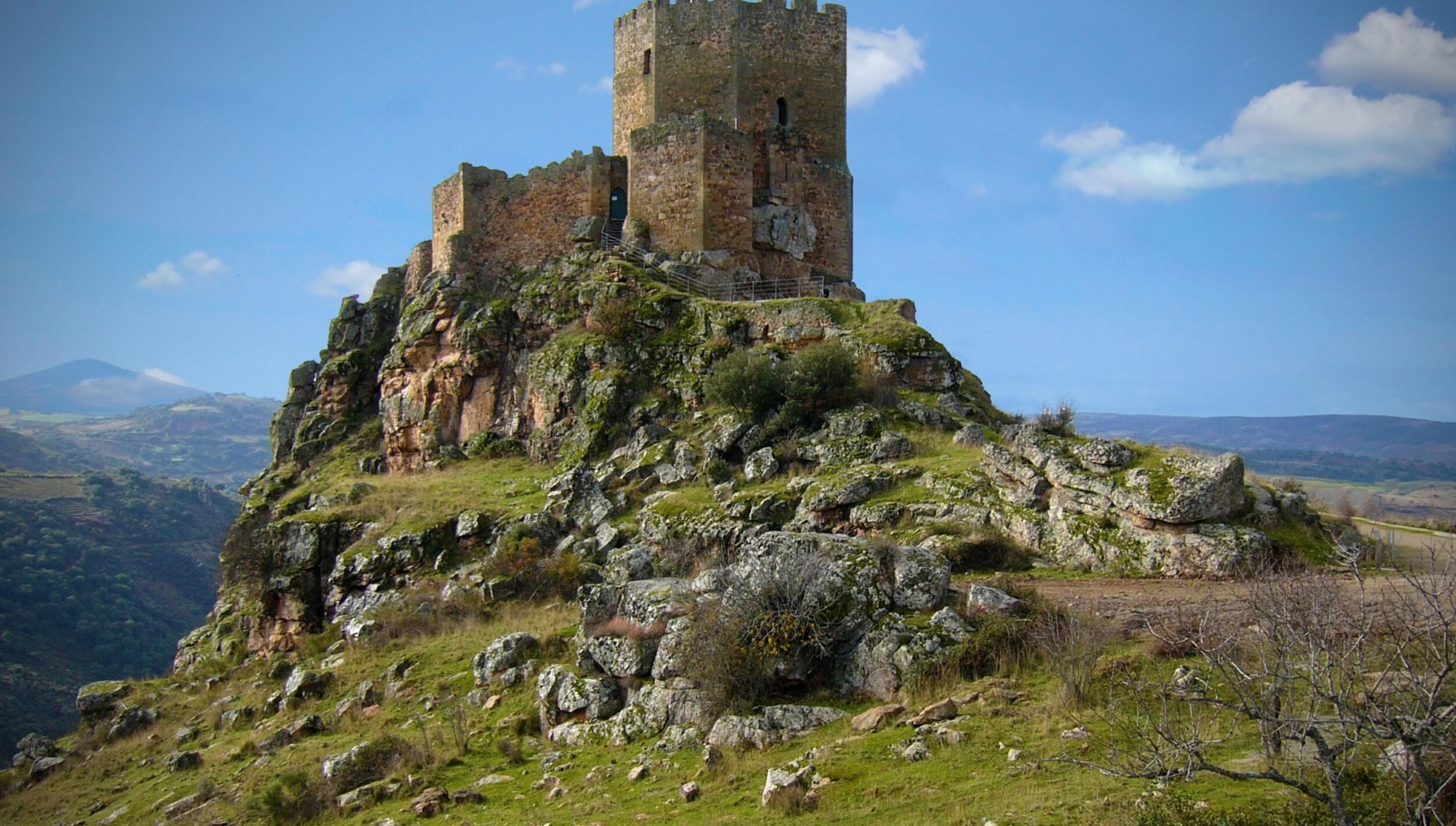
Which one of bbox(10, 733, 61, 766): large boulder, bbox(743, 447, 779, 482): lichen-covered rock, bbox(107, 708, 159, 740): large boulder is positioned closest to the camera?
bbox(107, 708, 159, 740): large boulder

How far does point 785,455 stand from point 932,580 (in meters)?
8.89

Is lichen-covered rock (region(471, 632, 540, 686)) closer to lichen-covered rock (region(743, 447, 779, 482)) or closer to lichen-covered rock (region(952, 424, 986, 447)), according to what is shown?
lichen-covered rock (region(743, 447, 779, 482))

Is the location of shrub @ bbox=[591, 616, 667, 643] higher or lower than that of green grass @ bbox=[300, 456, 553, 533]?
lower

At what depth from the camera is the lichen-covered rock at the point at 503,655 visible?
58.0ft

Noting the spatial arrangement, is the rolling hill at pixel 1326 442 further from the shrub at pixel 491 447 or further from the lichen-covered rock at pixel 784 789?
the lichen-covered rock at pixel 784 789

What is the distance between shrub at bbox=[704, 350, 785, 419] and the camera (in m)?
25.2

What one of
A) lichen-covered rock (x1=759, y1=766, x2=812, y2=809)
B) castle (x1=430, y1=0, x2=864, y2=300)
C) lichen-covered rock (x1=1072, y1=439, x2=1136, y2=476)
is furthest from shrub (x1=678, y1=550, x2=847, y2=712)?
castle (x1=430, y1=0, x2=864, y2=300)

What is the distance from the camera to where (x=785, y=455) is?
2361 cm

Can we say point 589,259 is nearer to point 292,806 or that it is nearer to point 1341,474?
point 292,806

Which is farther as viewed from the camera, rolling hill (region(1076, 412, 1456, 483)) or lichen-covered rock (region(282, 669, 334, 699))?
rolling hill (region(1076, 412, 1456, 483))

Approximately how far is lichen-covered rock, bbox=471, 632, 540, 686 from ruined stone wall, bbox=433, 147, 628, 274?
17979mm

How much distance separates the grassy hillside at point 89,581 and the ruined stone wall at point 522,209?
1655cm

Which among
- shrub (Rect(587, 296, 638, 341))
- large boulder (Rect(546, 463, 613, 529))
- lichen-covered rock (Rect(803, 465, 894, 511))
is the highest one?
shrub (Rect(587, 296, 638, 341))

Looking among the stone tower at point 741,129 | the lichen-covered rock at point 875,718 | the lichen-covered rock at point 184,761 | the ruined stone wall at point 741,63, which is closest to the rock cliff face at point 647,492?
the lichen-covered rock at point 875,718
